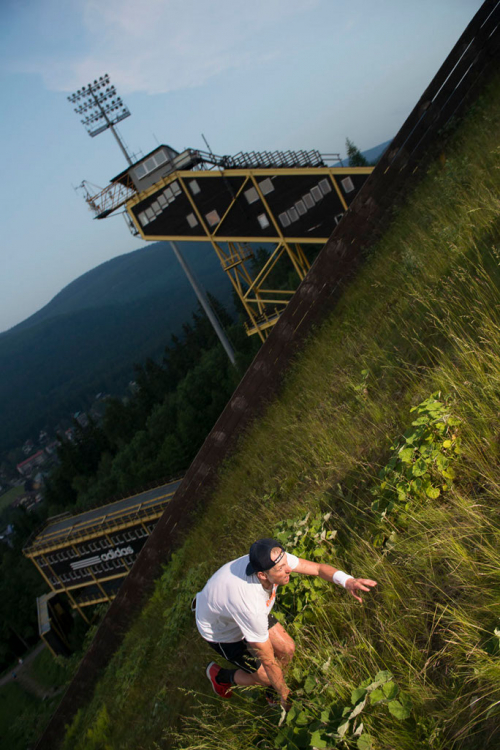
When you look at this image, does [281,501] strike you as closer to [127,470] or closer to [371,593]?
[371,593]

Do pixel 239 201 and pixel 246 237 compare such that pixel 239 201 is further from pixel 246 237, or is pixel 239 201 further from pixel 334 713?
pixel 334 713

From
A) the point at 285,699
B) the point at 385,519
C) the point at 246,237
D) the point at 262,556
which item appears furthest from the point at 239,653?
the point at 246,237

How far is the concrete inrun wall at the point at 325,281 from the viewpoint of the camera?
9.19 metres

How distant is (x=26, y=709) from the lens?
42.7m

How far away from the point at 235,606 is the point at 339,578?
90cm

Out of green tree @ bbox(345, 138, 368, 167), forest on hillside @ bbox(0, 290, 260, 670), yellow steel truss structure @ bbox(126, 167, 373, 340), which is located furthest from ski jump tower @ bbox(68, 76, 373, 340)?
green tree @ bbox(345, 138, 368, 167)

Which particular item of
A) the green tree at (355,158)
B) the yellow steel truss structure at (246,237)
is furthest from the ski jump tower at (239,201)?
the green tree at (355,158)

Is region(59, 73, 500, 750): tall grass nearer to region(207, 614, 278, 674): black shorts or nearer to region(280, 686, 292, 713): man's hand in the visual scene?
region(280, 686, 292, 713): man's hand

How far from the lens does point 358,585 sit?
3.41 m

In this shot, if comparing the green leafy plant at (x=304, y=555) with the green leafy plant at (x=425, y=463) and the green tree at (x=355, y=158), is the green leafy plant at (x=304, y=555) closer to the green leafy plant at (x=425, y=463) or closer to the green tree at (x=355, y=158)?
the green leafy plant at (x=425, y=463)

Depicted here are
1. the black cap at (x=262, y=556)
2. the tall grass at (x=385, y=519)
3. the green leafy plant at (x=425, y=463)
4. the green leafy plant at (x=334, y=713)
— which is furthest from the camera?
the green leafy plant at (x=425, y=463)

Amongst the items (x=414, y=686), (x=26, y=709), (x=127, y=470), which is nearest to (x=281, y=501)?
(x=414, y=686)

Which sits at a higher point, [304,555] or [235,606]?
[235,606]

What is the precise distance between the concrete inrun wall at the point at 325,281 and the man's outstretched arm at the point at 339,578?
595 cm
